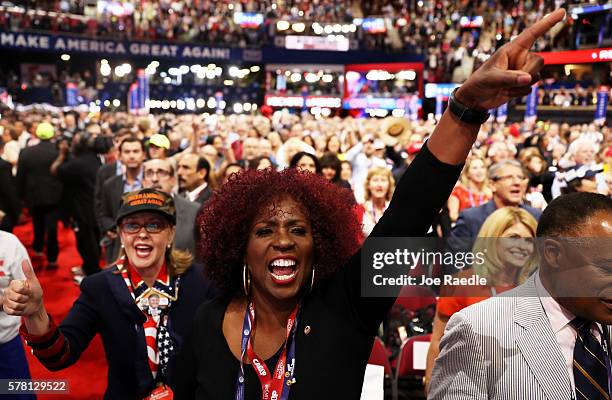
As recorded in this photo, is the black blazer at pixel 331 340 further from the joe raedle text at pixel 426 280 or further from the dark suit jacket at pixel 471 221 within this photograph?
the dark suit jacket at pixel 471 221

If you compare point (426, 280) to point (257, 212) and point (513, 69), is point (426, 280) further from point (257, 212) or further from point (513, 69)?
point (513, 69)

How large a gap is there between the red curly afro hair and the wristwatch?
1.52 feet

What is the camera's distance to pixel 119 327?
8.05 feet

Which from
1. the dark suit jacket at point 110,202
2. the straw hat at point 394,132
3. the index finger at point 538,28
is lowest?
the index finger at point 538,28

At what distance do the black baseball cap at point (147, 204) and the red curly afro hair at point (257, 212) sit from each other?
0.84 meters

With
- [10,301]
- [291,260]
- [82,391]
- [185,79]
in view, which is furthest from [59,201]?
[185,79]

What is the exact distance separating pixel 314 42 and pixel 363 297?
3280cm

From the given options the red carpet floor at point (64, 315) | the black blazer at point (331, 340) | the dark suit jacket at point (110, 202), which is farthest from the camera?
the dark suit jacket at point (110, 202)

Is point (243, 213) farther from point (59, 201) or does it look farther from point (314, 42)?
point (314, 42)

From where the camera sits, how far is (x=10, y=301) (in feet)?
6.35

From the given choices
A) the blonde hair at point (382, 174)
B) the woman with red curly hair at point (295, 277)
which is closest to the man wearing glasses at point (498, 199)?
the blonde hair at point (382, 174)

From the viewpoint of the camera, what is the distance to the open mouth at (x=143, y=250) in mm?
2580

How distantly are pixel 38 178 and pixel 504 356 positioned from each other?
776cm

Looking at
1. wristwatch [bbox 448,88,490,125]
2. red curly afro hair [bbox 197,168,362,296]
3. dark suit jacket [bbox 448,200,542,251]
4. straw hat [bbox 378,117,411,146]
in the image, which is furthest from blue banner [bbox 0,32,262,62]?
wristwatch [bbox 448,88,490,125]
